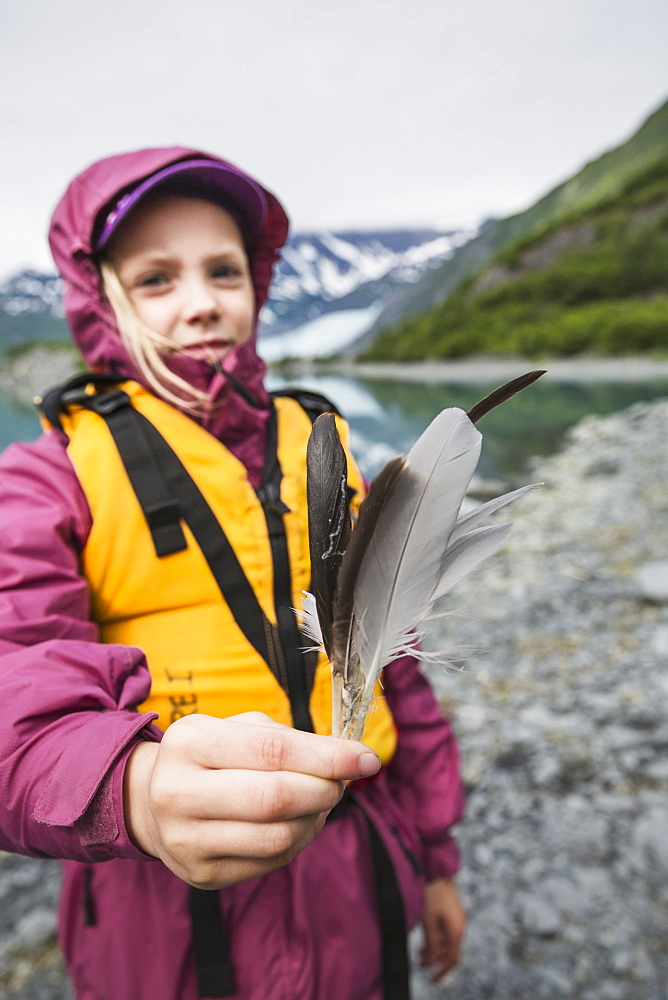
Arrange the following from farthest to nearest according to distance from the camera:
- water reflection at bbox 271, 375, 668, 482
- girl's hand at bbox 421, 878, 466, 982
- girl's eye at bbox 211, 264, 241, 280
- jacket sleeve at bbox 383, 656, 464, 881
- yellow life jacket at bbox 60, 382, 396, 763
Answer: water reflection at bbox 271, 375, 668, 482 → girl's hand at bbox 421, 878, 466, 982 → jacket sleeve at bbox 383, 656, 464, 881 → girl's eye at bbox 211, 264, 241, 280 → yellow life jacket at bbox 60, 382, 396, 763

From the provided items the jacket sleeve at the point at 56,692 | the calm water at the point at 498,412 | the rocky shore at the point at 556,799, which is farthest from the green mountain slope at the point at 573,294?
the jacket sleeve at the point at 56,692

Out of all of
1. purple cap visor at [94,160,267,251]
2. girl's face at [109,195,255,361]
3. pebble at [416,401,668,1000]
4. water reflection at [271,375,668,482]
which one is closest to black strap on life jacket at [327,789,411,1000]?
pebble at [416,401,668,1000]

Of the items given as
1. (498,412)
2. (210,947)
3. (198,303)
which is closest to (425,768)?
(210,947)

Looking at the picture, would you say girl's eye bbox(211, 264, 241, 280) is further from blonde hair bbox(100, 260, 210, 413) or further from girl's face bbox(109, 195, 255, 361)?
blonde hair bbox(100, 260, 210, 413)

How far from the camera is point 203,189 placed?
181cm

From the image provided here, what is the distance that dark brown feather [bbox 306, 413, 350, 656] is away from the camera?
737mm

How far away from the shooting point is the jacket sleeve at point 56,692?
811 millimetres

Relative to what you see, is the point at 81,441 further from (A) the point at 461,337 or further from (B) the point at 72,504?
(A) the point at 461,337

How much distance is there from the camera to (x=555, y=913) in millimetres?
2900

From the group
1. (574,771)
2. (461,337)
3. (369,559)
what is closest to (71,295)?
(369,559)

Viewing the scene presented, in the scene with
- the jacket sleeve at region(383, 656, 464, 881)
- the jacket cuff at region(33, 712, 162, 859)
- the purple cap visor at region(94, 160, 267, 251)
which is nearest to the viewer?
the jacket cuff at region(33, 712, 162, 859)

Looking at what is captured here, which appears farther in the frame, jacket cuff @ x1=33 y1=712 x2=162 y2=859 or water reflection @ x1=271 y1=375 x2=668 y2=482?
water reflection @ x1=271 y1=375 x2=668 y2=482

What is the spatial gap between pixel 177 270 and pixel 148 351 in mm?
283

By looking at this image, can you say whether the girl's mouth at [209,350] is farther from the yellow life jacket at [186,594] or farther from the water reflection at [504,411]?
the water reflection at [504,411]
